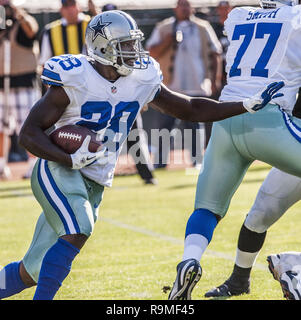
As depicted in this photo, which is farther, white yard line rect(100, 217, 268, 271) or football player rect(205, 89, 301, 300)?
white yard line rect(100, 217, 268, 271)

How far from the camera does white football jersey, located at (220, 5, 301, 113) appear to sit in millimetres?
4234

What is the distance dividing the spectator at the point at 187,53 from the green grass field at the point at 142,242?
4.46 ft

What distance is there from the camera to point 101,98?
4090 mm

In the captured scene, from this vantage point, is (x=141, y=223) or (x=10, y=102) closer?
(x=141, y=223)

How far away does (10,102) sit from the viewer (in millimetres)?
11086

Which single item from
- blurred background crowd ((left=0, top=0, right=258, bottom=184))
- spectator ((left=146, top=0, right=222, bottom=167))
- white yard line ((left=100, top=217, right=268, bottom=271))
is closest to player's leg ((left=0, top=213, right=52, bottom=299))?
white yard line ((left=100, top=217, right=268, bottom=271))

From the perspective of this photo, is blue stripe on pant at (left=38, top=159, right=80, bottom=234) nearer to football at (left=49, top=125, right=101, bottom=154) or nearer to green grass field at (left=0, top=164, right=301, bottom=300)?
football at (left=49, top=125, right=101, bottom=154)

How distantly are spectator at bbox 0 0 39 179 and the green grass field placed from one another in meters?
1.75

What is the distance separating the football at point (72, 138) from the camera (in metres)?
3.96

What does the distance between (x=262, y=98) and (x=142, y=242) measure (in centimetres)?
241
